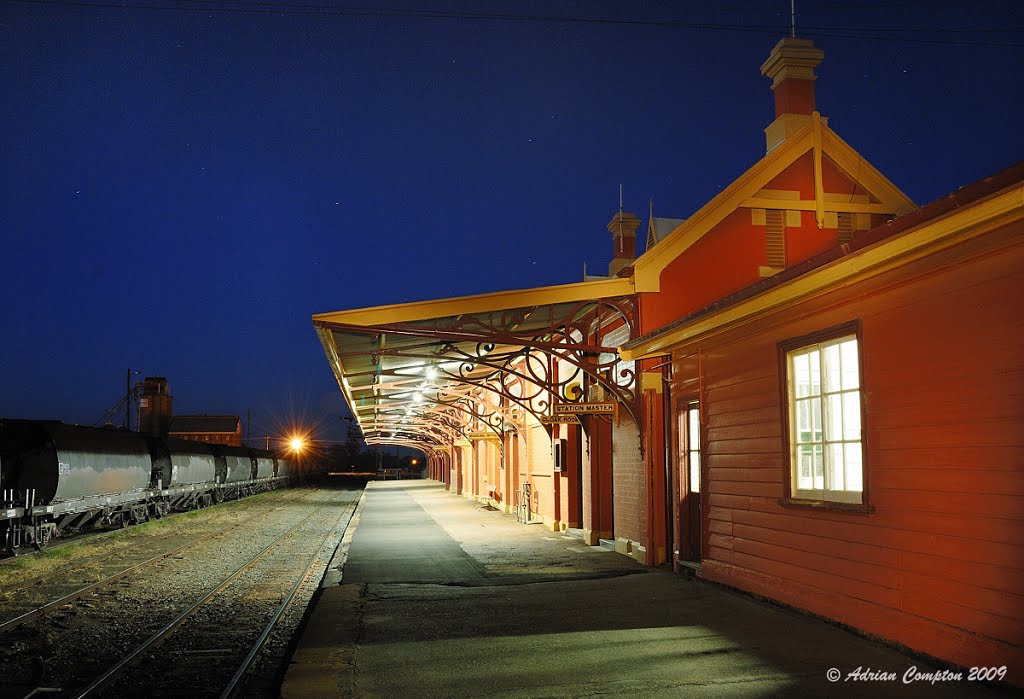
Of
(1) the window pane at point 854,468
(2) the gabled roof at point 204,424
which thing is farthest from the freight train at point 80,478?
(2) the gabled roof at point 204,424

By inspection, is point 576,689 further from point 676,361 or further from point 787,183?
point 787,183

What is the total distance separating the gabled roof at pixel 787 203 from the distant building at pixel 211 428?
88303mm

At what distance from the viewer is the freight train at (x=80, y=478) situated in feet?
51.0

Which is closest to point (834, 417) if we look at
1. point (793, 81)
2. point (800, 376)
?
point (800, 376)

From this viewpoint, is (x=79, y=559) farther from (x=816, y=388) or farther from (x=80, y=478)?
(x=816, y=388)

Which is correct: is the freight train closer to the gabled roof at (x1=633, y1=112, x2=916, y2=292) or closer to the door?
the door

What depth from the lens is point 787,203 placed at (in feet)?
42.3

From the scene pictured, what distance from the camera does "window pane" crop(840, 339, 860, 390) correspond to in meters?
6.94

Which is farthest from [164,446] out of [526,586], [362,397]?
[526,586]

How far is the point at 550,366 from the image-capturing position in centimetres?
1841

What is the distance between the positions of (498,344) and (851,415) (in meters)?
9.39

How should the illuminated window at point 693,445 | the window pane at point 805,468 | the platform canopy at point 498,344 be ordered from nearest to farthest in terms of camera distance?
the window pane at point 805,468
the illuminated window at point 693,445
the platform canopy at point 498,344

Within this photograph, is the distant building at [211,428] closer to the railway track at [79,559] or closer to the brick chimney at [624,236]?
the railway track at [79,559]

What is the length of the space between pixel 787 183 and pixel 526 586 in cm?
713
